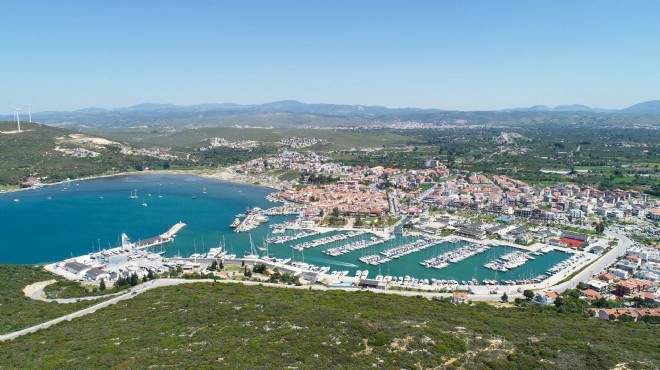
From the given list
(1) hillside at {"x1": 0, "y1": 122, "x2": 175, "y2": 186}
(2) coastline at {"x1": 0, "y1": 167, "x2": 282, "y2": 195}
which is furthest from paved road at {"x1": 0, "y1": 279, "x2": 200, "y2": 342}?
(1) hillside at {"x1": 0, "y1": 122, "x2": 175, "y2": 186}

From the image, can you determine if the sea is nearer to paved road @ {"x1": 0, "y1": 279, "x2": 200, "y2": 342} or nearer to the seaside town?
the seaside town

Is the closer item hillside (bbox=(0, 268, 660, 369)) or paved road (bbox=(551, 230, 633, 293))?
hillside (bbox=(0, 268, 660, 369))

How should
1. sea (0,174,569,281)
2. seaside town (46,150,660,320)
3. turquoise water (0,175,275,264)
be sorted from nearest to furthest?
seaside town (46,150,660,320) < sea (0,174,569,281) < turquoise water (0,175,275,264)

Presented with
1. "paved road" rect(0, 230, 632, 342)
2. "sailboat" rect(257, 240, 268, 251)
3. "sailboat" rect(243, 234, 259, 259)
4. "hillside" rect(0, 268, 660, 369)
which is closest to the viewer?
"hillside" rect(0, 268, 660, 369)

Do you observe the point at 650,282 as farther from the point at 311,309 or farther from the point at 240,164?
the point at 240,164

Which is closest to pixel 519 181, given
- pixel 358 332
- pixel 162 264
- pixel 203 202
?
pixel 203 202

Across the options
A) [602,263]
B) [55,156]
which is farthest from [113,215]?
[602,263]

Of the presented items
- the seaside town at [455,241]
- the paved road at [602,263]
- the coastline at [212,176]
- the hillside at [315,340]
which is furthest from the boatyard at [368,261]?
the coastline at [212,176]
